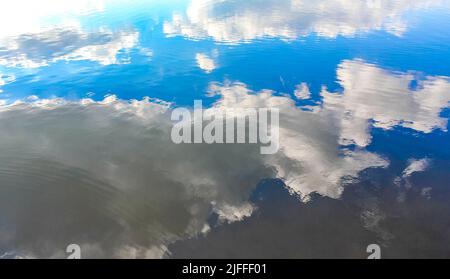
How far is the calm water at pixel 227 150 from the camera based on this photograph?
69.1 ft

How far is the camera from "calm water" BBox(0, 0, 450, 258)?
21.1m

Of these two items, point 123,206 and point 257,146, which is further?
point 257,146

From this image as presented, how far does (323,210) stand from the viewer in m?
22.4

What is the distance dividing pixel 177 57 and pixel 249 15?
31689 mm

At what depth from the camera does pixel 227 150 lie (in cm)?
2931

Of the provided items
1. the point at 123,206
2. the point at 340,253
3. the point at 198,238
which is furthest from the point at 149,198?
the point at 340,253

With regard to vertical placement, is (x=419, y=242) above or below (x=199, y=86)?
below

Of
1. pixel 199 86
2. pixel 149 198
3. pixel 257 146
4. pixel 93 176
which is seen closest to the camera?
pixel 149 198

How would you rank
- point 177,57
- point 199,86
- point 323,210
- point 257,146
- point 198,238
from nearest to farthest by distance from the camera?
1. point 198,238
2. point 323,210
3. point 257,146
4. point 199,86
5. point 177,57

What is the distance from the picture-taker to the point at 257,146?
1163 inches

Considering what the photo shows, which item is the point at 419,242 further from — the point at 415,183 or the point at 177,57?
the point at 177,57

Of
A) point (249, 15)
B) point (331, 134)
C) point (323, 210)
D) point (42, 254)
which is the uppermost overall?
point (249, 15)

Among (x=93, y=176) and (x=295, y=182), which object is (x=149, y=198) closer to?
(x=93, y=176)

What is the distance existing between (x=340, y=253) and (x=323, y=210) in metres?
3.49
